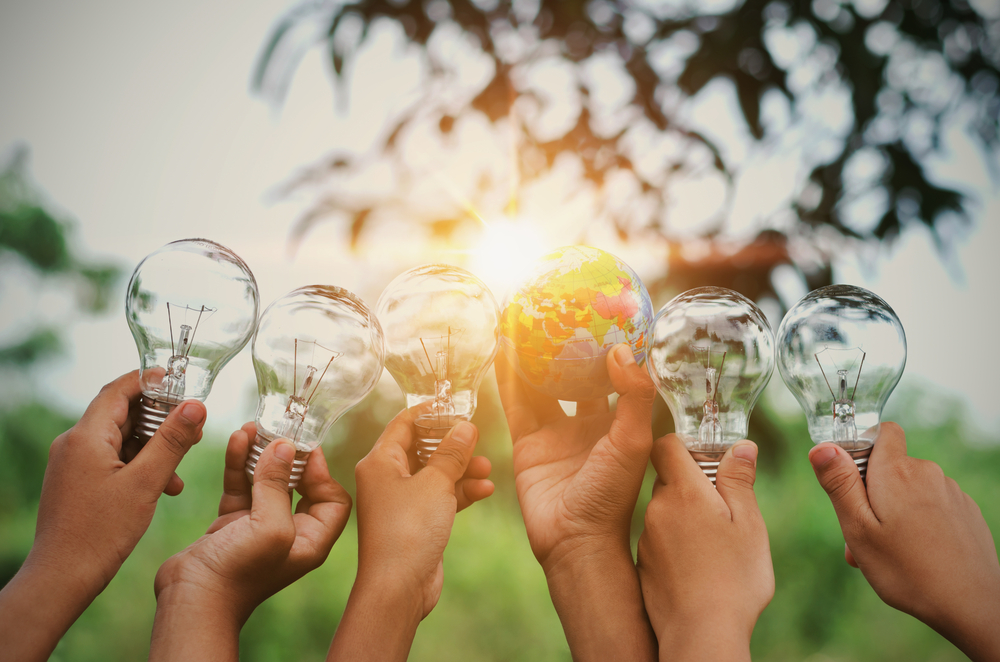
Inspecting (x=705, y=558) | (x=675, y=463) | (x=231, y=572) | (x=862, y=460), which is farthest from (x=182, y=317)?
(x=862, y=460)

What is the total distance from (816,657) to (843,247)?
3832 millimetres

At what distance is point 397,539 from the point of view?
1436 mm

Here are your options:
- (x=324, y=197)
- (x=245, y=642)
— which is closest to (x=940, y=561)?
(x=324, y=197)

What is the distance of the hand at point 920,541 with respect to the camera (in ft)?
4.24

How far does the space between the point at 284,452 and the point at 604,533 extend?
2.70 feet

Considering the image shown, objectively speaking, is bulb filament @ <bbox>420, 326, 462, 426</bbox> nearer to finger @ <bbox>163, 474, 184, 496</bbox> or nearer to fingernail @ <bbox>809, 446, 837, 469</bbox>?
finger @ <bbox>163, 474, 184, 496</bbox>

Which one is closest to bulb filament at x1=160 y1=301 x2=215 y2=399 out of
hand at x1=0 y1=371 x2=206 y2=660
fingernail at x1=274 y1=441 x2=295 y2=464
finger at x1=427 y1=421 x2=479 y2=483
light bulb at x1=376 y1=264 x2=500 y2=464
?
hand at x1=0 y1=371 x2=206 y2=660

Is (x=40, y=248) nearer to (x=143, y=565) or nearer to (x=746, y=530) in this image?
(x=143, y=565)

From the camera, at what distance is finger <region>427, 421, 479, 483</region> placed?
5.00 feet

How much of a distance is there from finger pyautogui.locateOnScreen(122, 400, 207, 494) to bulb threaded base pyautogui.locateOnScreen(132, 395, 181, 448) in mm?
50

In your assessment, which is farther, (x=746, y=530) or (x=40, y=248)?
(x=40, y=248)

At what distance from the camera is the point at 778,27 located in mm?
2029

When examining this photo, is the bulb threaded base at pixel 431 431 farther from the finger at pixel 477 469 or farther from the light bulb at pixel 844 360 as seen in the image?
the light bulb at pixel 844 360

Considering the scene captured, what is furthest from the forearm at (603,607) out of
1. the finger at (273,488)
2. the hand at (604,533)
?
the finger at (273,488)
